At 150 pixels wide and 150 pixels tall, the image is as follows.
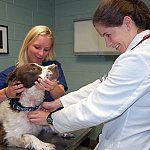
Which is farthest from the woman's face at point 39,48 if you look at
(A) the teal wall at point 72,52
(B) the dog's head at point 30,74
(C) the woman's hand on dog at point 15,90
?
(A) the teal wall at point 72,52

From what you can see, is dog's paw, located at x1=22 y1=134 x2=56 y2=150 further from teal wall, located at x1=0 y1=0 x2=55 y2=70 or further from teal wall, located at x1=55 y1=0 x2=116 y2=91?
teal wall, located at x1=55 y1=0 x2=116 y2=91

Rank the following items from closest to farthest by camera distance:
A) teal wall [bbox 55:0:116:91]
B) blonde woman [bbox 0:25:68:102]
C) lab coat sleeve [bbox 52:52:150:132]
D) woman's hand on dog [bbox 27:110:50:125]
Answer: lab coat sleeve [bbox 52:52:150:132], woman's hand on dog [bbox 27:110:50:125], blonde woman [bbox 0:25:68:102], teal wall [bbox 55:0:116:91]

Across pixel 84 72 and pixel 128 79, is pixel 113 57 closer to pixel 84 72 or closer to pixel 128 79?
pixel 84 72

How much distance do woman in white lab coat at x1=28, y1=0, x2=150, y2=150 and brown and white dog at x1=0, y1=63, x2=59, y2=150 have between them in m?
0.34

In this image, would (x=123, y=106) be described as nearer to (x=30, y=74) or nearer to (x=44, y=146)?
(x=44, y=146)

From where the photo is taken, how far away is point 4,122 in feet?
4.50

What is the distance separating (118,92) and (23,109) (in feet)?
2.34

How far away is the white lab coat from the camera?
0.85 metres

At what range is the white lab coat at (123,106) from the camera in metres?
0.85

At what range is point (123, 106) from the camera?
875 millimetres

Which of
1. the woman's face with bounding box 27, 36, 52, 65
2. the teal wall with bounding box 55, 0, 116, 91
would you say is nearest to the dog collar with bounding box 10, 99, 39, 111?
the woman's face with bounding box 27, 36, 52, 65

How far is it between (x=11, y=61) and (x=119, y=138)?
6.61 ft

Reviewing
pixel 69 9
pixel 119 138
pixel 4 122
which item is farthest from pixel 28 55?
pixel 69 9

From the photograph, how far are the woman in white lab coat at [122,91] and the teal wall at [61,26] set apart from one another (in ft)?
5.97
